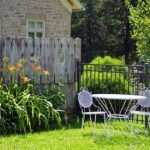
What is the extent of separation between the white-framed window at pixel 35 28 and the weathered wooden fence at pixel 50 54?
6834 mm

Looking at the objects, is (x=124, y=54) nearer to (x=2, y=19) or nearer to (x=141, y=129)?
(x=2, y=19)

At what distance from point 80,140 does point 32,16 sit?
1090cm

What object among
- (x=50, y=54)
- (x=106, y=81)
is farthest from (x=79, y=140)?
(x=106, y=81)

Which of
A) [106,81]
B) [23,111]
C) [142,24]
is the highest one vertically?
[142,24]

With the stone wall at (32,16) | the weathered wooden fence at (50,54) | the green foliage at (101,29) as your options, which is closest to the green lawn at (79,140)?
the weathered wooden fence at (50,54)

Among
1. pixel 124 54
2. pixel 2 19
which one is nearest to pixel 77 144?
pixel 2 19

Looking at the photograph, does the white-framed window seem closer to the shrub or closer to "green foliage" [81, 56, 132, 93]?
"green foliage" [81, 56, 132, 93]

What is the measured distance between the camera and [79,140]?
948 centimetres

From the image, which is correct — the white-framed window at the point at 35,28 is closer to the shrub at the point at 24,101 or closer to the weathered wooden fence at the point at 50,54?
the weathered wooden fence at the point at 50,54

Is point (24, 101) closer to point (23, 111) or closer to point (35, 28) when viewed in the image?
point (23, 111)

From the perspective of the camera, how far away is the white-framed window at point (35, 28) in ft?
64.1

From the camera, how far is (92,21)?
→ 4353cm

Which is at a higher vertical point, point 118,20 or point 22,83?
point 118,20

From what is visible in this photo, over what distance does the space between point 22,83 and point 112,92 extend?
296 cm
